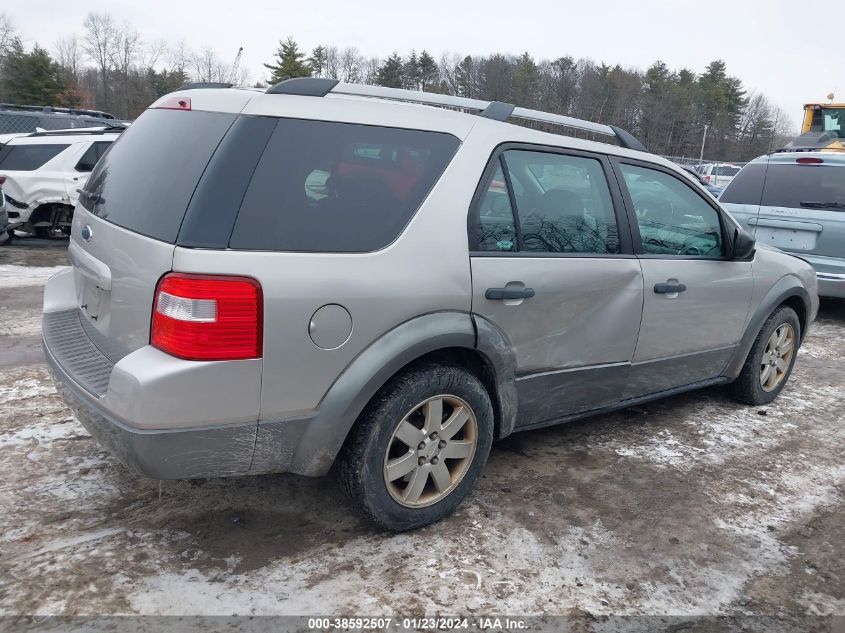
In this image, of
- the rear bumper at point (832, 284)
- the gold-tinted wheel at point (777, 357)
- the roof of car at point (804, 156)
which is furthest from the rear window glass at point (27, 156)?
the rear bumper at point (832, 284)

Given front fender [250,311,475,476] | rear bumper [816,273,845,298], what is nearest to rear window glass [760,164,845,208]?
rear bumper [816,273,845,298]

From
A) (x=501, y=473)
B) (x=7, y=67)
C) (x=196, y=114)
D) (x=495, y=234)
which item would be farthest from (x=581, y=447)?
(x=7, y=67)

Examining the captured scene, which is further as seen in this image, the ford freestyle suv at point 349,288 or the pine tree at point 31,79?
the pine tree at point 31,79

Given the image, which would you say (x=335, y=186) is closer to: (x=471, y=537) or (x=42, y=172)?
(x=471, y=537)

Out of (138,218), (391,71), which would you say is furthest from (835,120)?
(391,71)

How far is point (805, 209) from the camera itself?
7.04 metres

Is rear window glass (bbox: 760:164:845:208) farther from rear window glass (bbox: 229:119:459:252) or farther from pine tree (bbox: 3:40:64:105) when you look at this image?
pine tree (bbox: 3:40:64:105)

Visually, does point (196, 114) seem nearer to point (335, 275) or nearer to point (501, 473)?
point (335, 275)

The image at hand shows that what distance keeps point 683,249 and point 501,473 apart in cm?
170

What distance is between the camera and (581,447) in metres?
3.91

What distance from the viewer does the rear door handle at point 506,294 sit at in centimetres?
291

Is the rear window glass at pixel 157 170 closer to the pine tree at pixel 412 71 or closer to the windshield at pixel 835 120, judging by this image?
the windshield at pixel 835 120

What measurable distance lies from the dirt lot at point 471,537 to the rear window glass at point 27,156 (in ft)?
24.3

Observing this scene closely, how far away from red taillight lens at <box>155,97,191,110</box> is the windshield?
1552 centimetres
